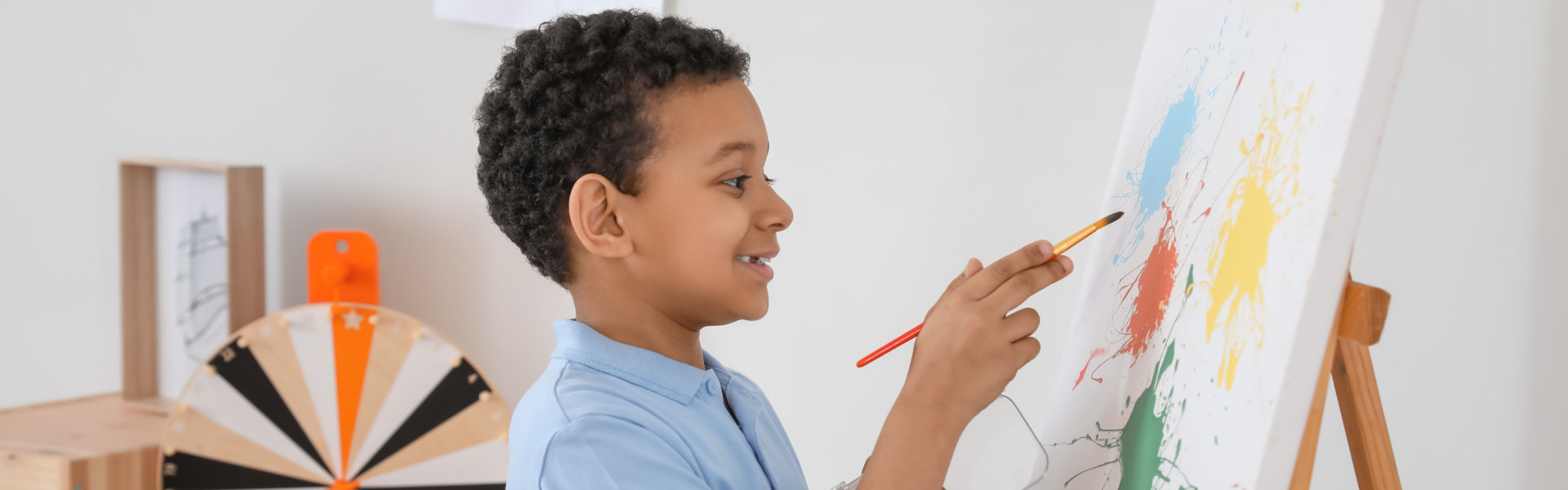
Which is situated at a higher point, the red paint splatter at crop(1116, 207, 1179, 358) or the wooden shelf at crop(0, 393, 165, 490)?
the red paint splatter at crop(1116, 207, 1179, 358)

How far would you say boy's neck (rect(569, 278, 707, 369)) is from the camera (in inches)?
28.2

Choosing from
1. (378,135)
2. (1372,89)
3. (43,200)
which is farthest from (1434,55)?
(43,200)

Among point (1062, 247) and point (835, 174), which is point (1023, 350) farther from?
point (835, 174)

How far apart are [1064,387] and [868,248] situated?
1.66 feet

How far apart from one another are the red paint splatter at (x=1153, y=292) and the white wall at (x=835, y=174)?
349 millimetres

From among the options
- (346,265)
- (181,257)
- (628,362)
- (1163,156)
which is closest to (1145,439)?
(1163,156)

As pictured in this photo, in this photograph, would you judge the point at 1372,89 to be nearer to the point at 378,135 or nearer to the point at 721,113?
the point at 721,113

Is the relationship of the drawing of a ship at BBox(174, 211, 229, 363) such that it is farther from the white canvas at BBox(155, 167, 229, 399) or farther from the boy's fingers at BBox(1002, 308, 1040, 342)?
the boy's fingers at BBox(1002, 308, 1040, 342)

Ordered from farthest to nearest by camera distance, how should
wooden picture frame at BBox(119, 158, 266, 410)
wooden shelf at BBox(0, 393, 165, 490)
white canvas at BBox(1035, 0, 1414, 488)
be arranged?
1. wooden picture frame at BBox(119, 158, 266, 410)
2. wooden shelf at BBox(0, 393, 165, 490)
3. white canvas at BBox(1035, 0, 1414, 488)

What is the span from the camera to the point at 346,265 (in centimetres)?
146

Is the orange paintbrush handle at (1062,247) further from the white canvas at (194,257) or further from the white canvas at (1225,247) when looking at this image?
the white canvas at (194,257)

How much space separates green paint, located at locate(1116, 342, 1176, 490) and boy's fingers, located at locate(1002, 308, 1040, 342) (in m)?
0.08

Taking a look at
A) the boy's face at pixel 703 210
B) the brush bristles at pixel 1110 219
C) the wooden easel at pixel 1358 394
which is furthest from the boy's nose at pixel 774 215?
the wooden easel at pixel 1358 394

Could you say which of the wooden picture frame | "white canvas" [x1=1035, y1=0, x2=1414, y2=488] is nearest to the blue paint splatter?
"white canvas" [x1=1035, y1=0, x2=1414, y2=488]
